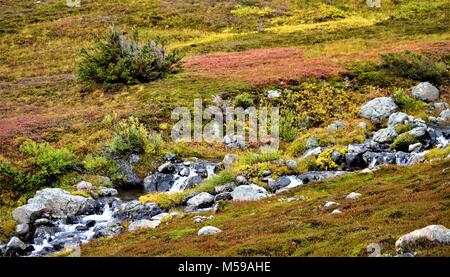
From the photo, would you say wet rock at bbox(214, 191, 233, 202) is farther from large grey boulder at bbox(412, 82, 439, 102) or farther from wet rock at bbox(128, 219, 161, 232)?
large grey boulder at bbox(412, 82, 439, 102)

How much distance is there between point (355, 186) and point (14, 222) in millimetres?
12476

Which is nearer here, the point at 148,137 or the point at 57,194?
the point at 57,194

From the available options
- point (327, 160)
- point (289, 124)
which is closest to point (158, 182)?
point (327, 160)

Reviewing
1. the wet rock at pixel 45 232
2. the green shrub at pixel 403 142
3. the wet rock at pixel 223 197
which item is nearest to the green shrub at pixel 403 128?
the green shrub at pixel 403 142

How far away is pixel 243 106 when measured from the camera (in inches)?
1369

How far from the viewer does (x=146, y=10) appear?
7744 centimetres

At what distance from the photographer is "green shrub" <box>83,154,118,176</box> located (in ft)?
88.4

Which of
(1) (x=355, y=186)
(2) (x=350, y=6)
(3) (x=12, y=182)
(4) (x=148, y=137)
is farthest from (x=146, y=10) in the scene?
(1) (x=355, y=186)

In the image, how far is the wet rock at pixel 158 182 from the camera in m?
26.0

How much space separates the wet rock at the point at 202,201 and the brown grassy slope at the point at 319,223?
1500 mm

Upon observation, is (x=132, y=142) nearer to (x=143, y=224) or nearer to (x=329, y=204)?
(x=143, y=224)

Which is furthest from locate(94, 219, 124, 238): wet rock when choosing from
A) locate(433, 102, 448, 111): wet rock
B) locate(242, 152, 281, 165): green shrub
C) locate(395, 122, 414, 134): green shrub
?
locate(433, 102, 448, 111): wet rock
